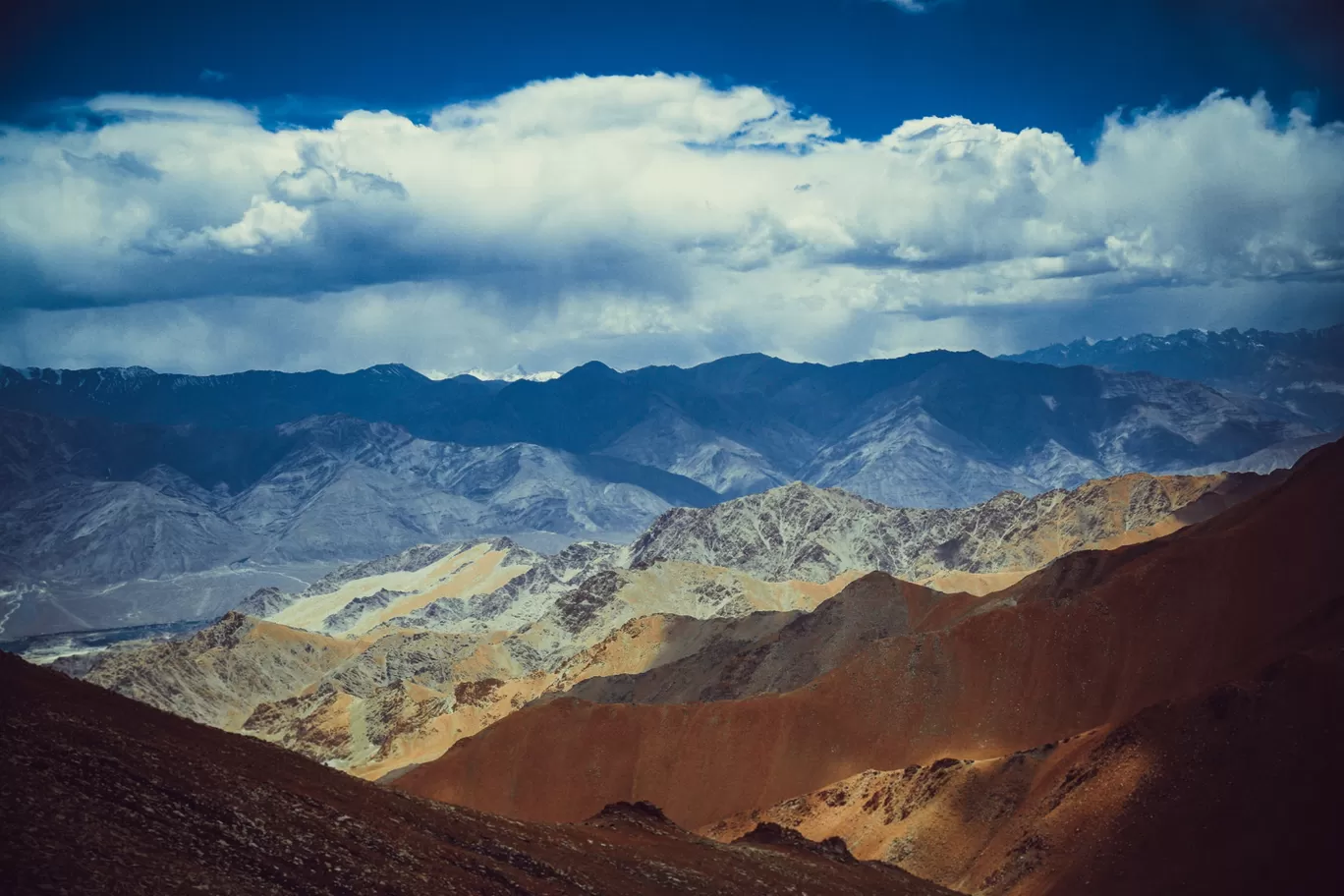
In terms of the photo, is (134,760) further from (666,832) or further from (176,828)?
(666,832)

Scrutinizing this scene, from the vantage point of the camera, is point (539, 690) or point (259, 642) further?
point (259, 642)

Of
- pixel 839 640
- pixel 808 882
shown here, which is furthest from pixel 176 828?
pixel 839 640

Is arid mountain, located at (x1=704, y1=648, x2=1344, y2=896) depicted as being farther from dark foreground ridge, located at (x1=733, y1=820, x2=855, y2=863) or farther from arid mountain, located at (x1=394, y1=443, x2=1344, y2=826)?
arid mountain, located at (x1=394, y1=443, x2=1344, y2=826)

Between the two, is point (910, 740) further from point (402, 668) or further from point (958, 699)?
point (402, 668)

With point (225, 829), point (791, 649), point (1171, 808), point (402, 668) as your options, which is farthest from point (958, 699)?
point (402, 668)

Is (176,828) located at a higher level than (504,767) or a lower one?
higher

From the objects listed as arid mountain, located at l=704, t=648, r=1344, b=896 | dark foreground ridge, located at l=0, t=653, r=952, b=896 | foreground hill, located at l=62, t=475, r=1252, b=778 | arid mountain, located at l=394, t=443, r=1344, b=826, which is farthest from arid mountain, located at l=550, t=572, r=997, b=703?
dark foreground ridge, located at l=0, t=653, r=952, b=896
